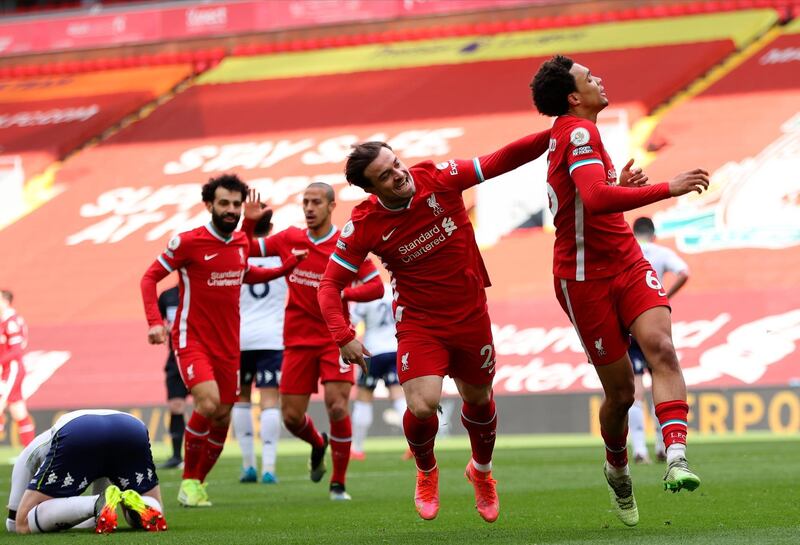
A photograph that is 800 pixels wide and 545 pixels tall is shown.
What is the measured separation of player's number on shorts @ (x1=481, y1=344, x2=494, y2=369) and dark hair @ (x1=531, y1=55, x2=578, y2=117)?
4.45ft

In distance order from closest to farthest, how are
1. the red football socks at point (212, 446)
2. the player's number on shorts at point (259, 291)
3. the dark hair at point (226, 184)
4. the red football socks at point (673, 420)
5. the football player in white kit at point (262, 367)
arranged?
the red football socks at point (673, 420) → the dark hair at point (226, 184) → the red football socks at point (212, 446) → the football player in white kit at point (262, 367) → the player's number on shorts at point (259, 291)

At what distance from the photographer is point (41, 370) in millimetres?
24219

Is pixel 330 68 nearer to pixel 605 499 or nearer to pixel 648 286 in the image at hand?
pixel 605 499

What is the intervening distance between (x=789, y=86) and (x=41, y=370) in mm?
14258

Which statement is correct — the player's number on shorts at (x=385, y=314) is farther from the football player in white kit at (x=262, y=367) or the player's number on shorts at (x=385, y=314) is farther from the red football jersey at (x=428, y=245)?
the red football jersey at (x=428, y=245)

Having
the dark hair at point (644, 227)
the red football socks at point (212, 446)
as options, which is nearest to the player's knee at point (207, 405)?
the red football socks at point (212, 446)

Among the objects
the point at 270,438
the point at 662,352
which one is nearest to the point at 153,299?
the point at 270,438

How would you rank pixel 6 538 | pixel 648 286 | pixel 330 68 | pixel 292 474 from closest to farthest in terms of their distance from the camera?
pixel 648 286 < pixel 6 538 < pixel 292 474 < pixel 330 68

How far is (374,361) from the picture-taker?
645 inches

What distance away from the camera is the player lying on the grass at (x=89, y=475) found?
7.77m

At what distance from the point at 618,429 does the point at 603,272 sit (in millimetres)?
958

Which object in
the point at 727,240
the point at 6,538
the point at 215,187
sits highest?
the point at 215,187

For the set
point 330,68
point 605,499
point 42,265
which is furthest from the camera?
point 330,68

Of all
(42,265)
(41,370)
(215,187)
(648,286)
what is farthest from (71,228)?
(648,286)
